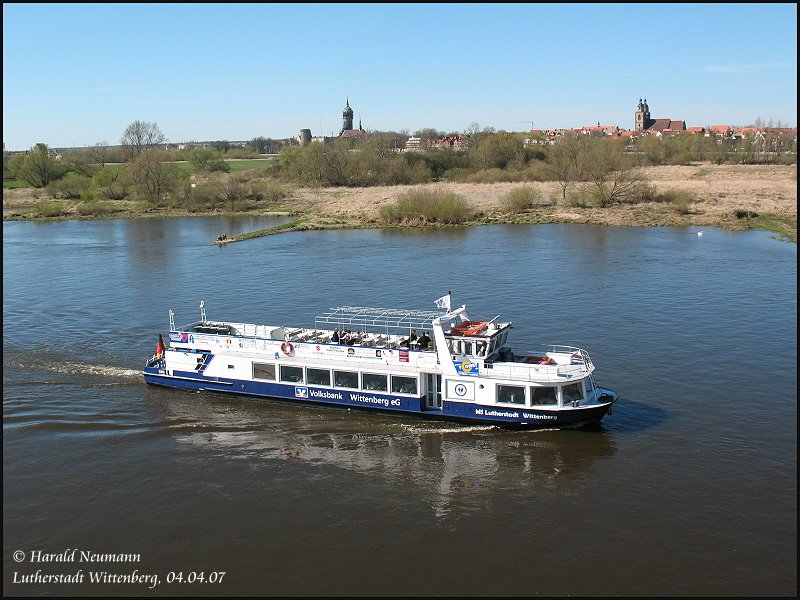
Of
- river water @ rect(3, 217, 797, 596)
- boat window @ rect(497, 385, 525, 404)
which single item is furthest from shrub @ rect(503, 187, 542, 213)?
boat window @ rect(497, 385, 525, 404)

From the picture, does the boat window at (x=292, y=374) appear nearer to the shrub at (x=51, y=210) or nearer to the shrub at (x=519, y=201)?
the shrub at (x=519, y=201)

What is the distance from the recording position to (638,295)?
4581cm

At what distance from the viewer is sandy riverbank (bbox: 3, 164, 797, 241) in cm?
7762

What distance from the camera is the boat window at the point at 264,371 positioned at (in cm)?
2967

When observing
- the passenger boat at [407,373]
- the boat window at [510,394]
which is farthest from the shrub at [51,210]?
the boat window at [510,394]

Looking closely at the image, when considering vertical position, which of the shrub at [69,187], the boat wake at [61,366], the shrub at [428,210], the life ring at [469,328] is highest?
the shrub at [69,187]

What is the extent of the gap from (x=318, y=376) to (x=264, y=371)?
2.36m

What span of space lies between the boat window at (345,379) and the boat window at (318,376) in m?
0.28

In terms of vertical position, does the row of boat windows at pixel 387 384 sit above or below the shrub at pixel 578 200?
below

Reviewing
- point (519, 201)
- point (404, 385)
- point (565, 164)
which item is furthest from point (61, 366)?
point (565, 164)

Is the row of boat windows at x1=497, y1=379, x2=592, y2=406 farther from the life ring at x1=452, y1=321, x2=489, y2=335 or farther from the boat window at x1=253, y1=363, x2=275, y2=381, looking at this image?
the boat window at x1=253, y1=363, x2=275, y2=381

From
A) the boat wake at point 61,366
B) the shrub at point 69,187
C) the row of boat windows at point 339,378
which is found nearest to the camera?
the row of boat windows at point 339,378

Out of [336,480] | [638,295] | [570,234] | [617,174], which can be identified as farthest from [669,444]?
[617,174]

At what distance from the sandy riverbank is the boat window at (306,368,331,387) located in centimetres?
5297
